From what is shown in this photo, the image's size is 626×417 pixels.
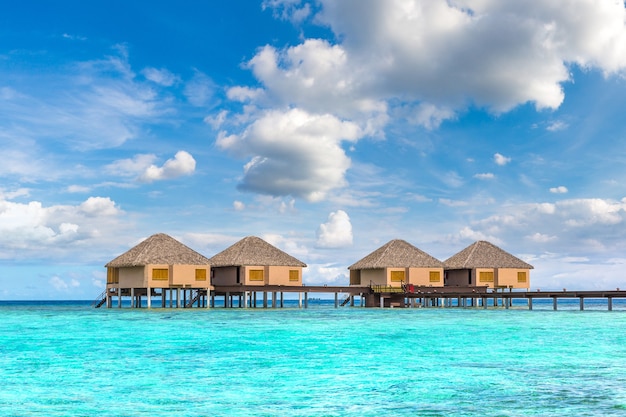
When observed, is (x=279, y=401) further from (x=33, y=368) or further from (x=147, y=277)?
(x=147, y=277)

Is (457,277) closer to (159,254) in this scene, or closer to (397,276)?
(397,276)

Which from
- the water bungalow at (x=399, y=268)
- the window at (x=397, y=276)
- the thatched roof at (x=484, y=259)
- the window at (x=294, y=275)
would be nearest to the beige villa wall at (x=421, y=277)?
the water bungalow at (x=399, y=268)

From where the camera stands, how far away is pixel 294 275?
6184 cm

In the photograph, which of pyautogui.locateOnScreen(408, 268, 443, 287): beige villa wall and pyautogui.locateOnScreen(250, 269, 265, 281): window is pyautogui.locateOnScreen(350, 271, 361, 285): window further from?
pyautogui.locateOnScreen(250, 269, 265, 281): window

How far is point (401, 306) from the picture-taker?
6262 centimetres

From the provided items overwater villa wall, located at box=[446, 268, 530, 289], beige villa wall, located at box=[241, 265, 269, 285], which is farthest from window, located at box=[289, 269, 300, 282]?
overwater villa wall, located at box=[446, 268, 530, 289]

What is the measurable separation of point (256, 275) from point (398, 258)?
492 inches

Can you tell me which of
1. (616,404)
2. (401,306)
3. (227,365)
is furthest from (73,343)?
(401,306)

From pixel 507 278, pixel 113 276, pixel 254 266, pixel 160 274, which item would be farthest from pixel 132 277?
pixel 507 278

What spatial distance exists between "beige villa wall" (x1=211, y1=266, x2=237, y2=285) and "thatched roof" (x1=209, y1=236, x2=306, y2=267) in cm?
87

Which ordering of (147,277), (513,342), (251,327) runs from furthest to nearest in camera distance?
(147,277), (251,327), (513,342)

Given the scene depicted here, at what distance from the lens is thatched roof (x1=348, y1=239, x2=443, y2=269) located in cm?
6359

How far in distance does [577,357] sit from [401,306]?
133 ft

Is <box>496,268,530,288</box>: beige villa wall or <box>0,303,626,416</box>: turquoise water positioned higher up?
<box>496,268,530,288</box>: beige villa wall
